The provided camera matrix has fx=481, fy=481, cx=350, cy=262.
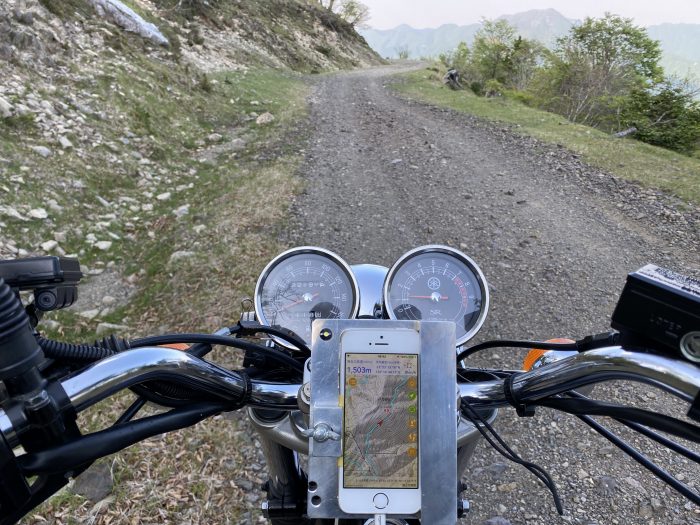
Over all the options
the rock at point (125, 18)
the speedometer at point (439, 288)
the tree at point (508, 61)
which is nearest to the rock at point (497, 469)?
the speedometer at point (439, 288)

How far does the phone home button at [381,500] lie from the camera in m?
0.82

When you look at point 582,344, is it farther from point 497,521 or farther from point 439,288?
point 497,521

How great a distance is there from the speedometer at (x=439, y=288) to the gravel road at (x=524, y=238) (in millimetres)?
1433

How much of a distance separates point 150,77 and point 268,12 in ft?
54.4

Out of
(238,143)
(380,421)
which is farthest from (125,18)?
A: (380,421)

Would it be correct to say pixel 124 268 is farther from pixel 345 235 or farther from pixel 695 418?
pixel 695 418

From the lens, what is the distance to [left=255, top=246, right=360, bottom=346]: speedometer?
1.60 m

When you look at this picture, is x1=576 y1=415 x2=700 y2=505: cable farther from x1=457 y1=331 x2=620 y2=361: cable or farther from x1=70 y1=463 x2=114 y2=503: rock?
x1=70 y1=463 x2=114 y2=503: rock

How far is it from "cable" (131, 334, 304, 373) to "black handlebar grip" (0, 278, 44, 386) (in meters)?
0.30

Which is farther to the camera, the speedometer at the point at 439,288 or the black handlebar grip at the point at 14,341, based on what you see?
the speedometer at the point at 439,288

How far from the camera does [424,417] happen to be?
2.78 feet

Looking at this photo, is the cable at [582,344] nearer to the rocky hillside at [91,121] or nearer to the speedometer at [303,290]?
the speedometer at [303,290]

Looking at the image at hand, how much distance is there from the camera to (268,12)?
22297 mm

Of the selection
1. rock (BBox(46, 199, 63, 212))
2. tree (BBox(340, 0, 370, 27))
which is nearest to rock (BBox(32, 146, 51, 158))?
rock (BBox(46, 199, 63, 212))
